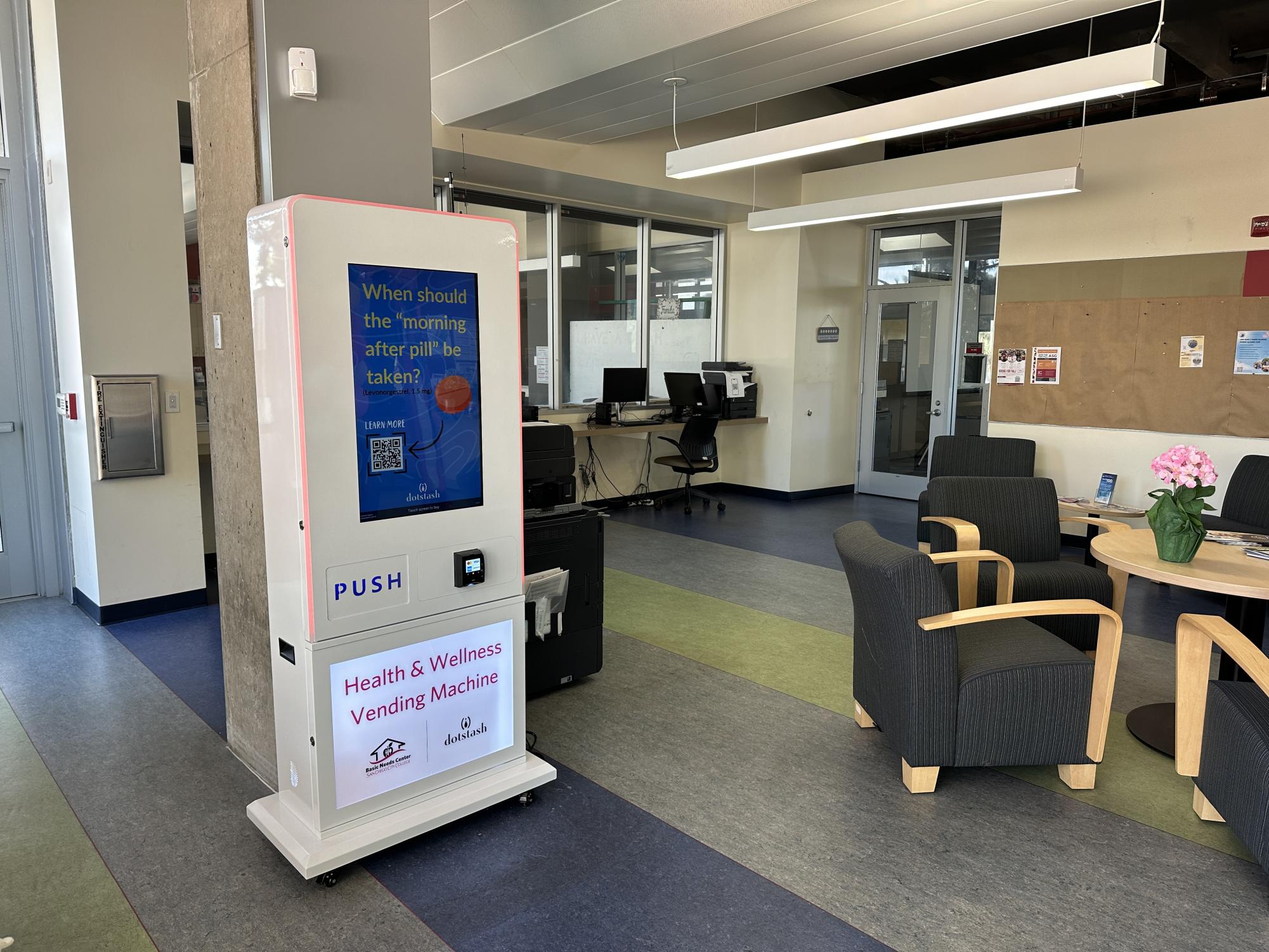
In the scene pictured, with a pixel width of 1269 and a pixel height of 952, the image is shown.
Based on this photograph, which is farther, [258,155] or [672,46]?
[672,46]

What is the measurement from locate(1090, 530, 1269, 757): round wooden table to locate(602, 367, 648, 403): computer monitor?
473 cm

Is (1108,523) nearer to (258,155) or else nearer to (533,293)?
(258,155)

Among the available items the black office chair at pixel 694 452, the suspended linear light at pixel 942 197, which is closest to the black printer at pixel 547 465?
the suspended linear light at pixel 942 197

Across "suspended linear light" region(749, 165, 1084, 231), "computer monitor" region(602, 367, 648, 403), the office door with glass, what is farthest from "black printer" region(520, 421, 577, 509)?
the office door with glass

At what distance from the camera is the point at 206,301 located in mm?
3018

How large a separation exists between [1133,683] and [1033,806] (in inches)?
57.4

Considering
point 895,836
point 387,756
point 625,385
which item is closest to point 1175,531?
point 895,836

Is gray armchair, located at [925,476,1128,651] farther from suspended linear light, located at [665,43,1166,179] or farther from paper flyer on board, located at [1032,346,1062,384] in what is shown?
paper flyer on board, located at [1032,346,1062,384]

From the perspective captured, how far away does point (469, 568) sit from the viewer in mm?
2635

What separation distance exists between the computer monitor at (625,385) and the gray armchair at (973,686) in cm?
495

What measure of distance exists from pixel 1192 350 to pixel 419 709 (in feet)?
19.5

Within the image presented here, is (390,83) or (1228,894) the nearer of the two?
(1228,894)

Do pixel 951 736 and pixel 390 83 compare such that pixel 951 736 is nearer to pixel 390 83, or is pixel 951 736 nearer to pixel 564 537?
pixel 564 537

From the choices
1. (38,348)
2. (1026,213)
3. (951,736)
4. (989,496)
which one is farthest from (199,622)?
(1026,213)
